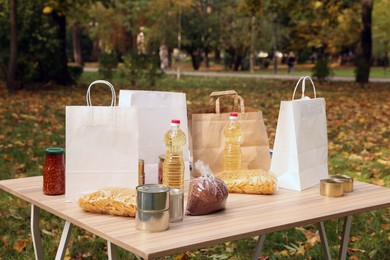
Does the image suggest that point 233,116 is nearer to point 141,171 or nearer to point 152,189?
point 141,171

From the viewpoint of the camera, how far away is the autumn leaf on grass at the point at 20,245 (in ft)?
14.2

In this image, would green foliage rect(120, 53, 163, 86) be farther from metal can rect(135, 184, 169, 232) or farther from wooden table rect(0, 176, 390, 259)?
metal can rect(135, 184, 169, 232)

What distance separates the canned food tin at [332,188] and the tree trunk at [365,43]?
19.8 metres

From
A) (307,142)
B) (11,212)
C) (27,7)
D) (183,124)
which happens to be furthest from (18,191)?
(27,7)

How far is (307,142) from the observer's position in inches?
112

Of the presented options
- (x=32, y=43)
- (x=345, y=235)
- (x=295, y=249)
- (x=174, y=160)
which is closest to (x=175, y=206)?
(x=174, y=160)

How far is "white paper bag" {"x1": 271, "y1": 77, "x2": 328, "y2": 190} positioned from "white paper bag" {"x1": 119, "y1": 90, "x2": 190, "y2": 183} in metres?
0.43

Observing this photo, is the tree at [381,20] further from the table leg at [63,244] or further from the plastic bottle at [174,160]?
the table leg at [63,244]

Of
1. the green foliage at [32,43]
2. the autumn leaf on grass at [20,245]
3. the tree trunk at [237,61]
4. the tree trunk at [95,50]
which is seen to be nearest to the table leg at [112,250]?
the autumn leaf on grass at [20,245]

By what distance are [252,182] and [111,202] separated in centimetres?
66

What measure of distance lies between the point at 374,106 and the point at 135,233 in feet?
42.1

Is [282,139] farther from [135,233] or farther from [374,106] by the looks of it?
[374,106]

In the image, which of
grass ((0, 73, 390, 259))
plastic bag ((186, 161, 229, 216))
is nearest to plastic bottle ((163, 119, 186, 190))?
plastic bag ((186, 161, 229, 216))

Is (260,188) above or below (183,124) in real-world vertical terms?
below
